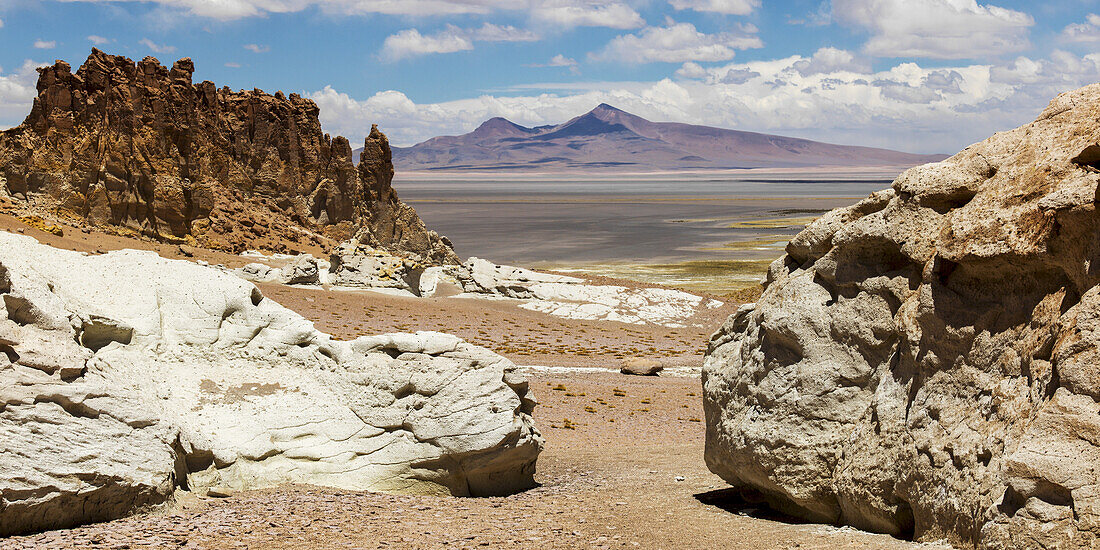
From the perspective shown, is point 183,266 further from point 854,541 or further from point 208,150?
point 208,150

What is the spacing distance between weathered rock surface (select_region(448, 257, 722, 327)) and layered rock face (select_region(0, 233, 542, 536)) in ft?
89.9

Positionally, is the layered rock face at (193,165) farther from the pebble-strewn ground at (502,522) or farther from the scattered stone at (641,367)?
the pebble-strewn ground at (502,522)

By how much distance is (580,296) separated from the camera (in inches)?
1614

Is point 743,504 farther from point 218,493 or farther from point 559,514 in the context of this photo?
point 218,493

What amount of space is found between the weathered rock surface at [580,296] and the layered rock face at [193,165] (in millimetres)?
4813

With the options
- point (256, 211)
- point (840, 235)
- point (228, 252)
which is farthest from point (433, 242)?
point (840, 235)

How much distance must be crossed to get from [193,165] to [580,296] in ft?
68.4

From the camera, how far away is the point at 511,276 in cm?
4359

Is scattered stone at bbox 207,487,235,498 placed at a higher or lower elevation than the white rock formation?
higher

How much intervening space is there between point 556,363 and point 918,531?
756 inches

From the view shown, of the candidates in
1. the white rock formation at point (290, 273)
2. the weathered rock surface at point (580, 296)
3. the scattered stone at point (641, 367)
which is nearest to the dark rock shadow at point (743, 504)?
the scattered stone at point (641, 367)

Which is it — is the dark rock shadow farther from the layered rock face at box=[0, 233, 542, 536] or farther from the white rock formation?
the white rock formation

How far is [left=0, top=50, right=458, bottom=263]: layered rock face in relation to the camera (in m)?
39.5

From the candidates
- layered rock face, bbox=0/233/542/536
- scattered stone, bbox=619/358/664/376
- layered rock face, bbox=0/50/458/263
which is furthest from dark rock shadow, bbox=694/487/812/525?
layered rock face, bbox=0/50/458/263
